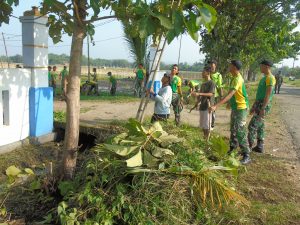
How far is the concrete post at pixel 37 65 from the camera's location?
5984mm

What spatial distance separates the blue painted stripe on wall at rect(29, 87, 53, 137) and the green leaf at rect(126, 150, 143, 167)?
137 inches

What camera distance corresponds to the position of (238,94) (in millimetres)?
5473

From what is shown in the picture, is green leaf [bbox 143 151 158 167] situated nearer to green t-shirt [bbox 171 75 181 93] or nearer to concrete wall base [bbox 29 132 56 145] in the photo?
concrete wall base [bbox 29 132 56 145]

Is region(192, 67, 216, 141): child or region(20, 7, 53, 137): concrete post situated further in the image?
region(192, 67, 216, 141): child

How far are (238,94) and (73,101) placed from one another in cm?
293

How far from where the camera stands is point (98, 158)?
3514mm

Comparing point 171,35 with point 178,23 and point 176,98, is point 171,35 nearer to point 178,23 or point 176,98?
point 178,23

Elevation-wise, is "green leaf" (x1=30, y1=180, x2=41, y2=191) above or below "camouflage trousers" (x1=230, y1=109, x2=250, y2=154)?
below

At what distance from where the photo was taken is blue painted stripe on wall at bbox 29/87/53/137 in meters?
6.14

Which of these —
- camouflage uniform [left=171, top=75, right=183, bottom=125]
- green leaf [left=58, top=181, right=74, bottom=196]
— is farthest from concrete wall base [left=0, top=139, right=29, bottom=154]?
camouflage uniform [left=171, top=75, right=183, bottom=125]

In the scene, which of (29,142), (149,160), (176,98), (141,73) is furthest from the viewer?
(141,73)

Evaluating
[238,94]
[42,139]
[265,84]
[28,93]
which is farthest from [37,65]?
[265,84]

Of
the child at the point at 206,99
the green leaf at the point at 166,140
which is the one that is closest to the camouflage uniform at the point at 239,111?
the child at the point at 206,99

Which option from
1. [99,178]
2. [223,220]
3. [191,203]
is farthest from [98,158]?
[223,220]
